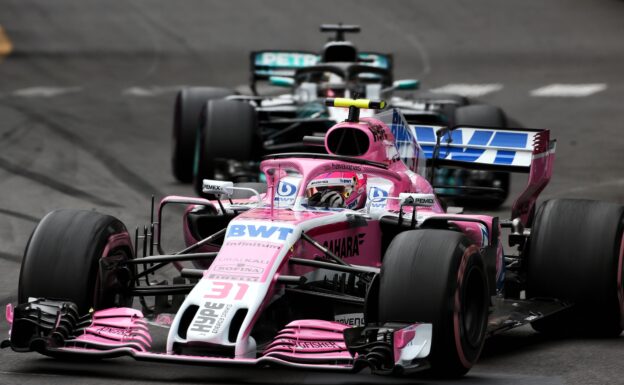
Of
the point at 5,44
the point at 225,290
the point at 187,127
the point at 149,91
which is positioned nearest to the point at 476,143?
the point at 225,290

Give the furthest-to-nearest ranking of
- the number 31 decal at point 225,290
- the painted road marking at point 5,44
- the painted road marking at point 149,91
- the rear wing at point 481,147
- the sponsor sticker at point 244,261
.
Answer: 1. the painted road marking at point 5,44
2. the painted road marking at point 149,91
3. the rear wing at point 481,147
4. the sponsor sticker at point 244,261
5. the number 31 decal at point 225,290

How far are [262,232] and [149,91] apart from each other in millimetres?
19458

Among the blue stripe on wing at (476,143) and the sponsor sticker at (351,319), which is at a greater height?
the blue stripe on wing at (476,143)

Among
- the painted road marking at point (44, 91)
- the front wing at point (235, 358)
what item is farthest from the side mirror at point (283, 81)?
the front wing at point (235, 358)

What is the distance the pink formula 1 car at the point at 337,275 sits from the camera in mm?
8719

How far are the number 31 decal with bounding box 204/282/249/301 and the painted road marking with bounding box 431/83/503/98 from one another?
64.4ft

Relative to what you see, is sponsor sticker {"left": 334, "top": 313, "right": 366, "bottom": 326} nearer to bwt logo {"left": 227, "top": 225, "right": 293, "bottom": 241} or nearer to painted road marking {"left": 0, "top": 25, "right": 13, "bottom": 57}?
bwt logo {"left": 227, "top": 225, "right": 293, "bottom": 241}

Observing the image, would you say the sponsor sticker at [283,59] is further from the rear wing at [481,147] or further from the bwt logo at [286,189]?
the bwt logo at [286,189]

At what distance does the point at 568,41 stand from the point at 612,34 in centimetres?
127

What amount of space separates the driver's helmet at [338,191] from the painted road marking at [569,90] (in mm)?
17355

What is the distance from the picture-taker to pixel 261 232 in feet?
30.7

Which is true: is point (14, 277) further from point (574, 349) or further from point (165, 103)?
point (165, 103)

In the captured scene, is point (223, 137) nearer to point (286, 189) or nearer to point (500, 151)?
point (500, 151)

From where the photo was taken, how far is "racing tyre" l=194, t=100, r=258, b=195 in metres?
18.4
